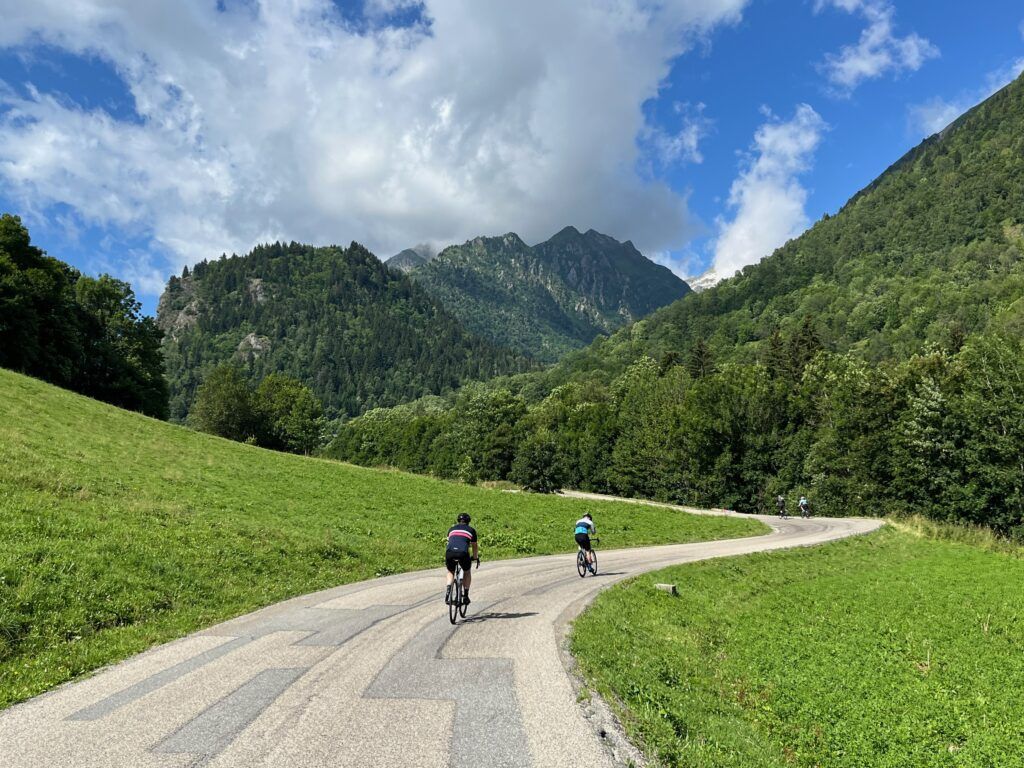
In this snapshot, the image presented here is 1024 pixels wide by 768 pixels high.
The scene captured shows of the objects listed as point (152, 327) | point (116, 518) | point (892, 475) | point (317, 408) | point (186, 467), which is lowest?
point (892, 475)

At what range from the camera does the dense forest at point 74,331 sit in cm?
5091

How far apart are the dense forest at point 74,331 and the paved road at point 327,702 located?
54019mm

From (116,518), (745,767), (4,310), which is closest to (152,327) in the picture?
(4,310)

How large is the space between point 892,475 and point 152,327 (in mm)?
93892

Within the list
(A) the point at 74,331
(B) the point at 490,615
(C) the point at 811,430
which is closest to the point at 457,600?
(B) the point at 490,615

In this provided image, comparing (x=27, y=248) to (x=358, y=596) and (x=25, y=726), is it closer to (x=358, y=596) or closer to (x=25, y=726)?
(x=358, y=596)

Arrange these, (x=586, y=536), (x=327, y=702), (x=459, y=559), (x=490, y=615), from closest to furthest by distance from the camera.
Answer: (x=327, y=702) < (x=459, y=559) < (x=490, y=615) < (x=586, y=536)

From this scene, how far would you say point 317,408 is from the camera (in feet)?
366

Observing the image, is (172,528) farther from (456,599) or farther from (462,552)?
(456,599)

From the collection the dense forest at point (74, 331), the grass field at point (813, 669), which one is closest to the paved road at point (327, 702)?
the grass field at point (813, 669)

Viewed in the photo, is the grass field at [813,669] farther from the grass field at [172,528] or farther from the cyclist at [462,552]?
the grass field at [172,528]

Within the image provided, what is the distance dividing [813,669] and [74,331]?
7228 cm

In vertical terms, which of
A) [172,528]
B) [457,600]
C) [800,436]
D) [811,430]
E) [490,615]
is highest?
[811,430]

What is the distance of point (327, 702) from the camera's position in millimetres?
8602
